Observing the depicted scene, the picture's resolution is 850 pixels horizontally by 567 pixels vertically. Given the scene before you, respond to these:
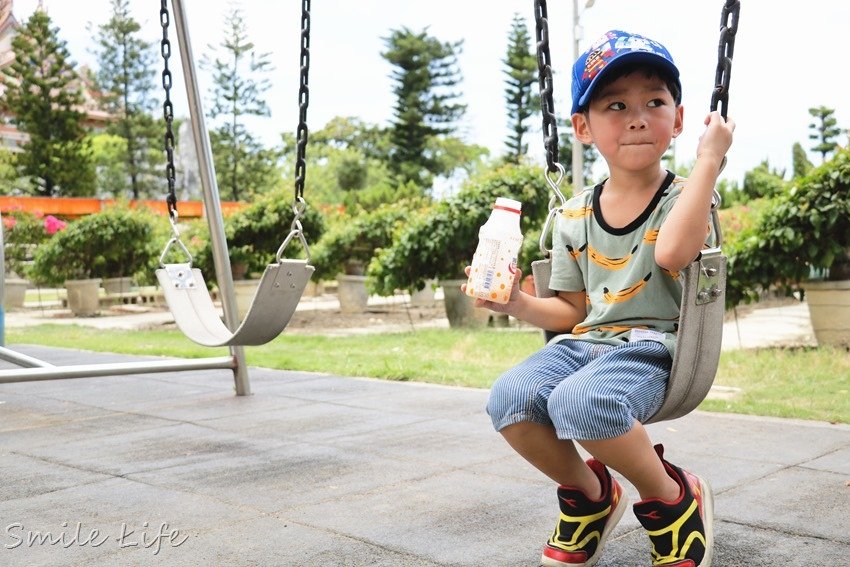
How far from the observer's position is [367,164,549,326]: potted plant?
929cm

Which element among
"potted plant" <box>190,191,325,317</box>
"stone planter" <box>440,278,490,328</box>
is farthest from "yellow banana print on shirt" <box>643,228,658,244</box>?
"potted plant" <box>190,191,325,317</box>

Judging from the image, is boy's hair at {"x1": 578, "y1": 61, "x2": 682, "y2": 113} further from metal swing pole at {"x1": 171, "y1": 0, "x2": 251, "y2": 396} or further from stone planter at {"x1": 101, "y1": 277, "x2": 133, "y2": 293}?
stone planter at {"x1": 101, "y1": 277, "x2": 133, "y2": 293}

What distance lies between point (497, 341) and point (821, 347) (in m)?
2.39

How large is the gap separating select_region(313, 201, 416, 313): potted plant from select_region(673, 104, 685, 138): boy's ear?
973 cm

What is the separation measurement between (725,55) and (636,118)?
0.65 feet

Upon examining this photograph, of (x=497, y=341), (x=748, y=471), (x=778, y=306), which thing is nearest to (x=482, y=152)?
(x=778, y=306)

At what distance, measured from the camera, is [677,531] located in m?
1.81

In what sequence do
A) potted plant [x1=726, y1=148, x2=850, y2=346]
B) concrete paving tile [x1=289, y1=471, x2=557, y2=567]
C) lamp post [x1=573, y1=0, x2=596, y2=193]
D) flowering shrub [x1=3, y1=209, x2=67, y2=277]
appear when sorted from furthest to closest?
flowering shrub [x1=3, y1=209, x2=67, y2=277]
lamp post [x1=573, y1=0, x2=596, y2=193]
potted plant [x1=726, y1=148, x2=850, y2=346]
concrete paving tile [x1=289, y1=471, x2=557, y2=567]

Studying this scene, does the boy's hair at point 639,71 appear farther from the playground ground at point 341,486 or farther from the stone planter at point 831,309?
the stone planter at point 831,309

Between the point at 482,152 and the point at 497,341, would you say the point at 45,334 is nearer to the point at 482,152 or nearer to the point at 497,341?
the point at 497,341

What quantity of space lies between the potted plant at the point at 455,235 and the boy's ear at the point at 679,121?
7.17 m

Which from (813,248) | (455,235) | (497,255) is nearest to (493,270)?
(497,255)

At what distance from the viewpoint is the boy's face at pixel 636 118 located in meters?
1.88

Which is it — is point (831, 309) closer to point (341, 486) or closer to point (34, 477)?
point (341, 486)
